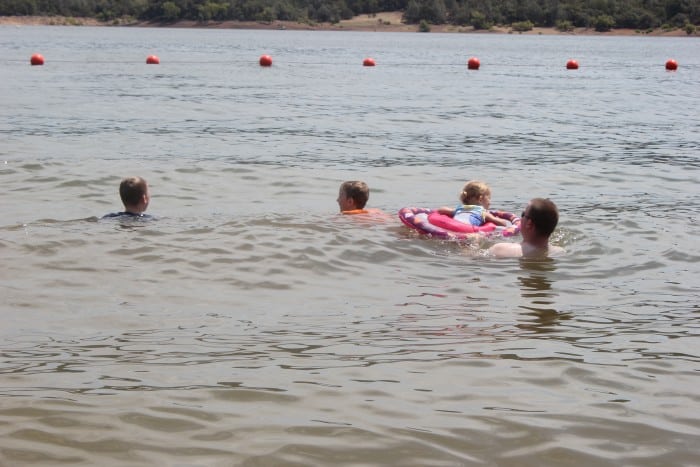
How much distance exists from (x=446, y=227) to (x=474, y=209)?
1.83 feet

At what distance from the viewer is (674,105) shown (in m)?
26.5

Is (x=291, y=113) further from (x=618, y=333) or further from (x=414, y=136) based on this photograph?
(x=618, y=333)

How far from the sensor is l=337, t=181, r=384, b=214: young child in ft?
35.2

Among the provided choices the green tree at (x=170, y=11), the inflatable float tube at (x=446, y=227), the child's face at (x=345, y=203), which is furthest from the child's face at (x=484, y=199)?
the green tree at (x=170, y=11)

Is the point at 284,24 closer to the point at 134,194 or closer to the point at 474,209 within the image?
the point at 134,194

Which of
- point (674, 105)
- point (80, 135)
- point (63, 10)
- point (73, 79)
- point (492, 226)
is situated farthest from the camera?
point (63, 10)

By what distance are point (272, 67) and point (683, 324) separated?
121 feet

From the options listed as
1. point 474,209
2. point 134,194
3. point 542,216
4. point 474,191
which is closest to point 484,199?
point 474,191

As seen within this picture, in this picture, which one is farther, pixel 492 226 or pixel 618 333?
pixel 492 226

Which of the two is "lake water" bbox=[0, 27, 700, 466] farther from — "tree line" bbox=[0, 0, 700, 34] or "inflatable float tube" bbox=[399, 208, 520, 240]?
"tree line" bbox=[0, 0, 700, 34]

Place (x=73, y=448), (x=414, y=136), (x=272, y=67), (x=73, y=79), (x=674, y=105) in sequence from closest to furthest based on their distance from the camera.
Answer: (x=73, y=448)
(x=414, y=136)
(x=674, y=105)
(x=73, y=79)
(x=272, y=67)

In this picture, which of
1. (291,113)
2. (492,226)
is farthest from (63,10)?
(492,226)

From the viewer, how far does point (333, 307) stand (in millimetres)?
7344

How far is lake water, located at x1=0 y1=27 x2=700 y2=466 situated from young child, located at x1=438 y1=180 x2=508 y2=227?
52cm
